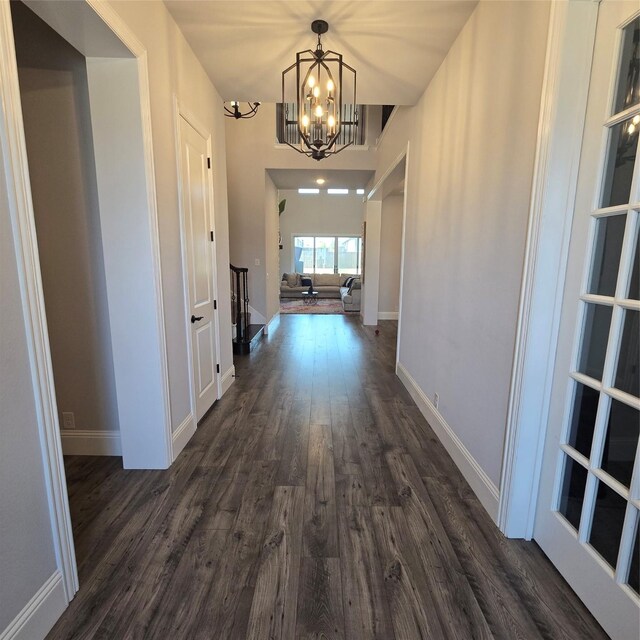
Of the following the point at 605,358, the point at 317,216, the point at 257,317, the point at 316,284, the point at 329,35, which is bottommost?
the point at 257,317

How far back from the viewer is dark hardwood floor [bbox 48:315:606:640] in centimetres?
132

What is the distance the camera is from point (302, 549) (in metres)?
1.64

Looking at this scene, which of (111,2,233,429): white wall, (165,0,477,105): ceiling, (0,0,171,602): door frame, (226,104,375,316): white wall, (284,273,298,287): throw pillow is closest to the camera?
(0,0,171,602): door frame

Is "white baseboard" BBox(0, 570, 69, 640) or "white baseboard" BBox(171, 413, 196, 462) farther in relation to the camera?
"white baseboard" BBox(171, 413, 196, 462)

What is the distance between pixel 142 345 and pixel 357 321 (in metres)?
5.77

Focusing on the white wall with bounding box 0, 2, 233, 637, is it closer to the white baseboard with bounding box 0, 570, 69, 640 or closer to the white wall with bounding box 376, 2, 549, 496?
the white baseboard with bounding box 0, 570, 69, 640

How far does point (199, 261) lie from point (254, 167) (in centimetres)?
415

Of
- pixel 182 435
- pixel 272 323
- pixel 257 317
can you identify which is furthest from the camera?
pixel 272 323

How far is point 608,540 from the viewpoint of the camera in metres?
1.31

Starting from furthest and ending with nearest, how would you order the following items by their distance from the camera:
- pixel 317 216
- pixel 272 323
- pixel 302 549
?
1. pixel 317 216
2. pixel 272 323
3. pixel 302 549

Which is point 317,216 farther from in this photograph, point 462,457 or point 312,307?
point 462,457

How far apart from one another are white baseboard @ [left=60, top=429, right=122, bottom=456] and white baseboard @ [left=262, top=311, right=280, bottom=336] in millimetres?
3891

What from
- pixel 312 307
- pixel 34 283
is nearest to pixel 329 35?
pixel 34 283

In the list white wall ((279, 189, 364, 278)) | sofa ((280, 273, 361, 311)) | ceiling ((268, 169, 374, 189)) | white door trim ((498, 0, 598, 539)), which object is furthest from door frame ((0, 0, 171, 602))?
white wall ((279, 189, 364, 278))
